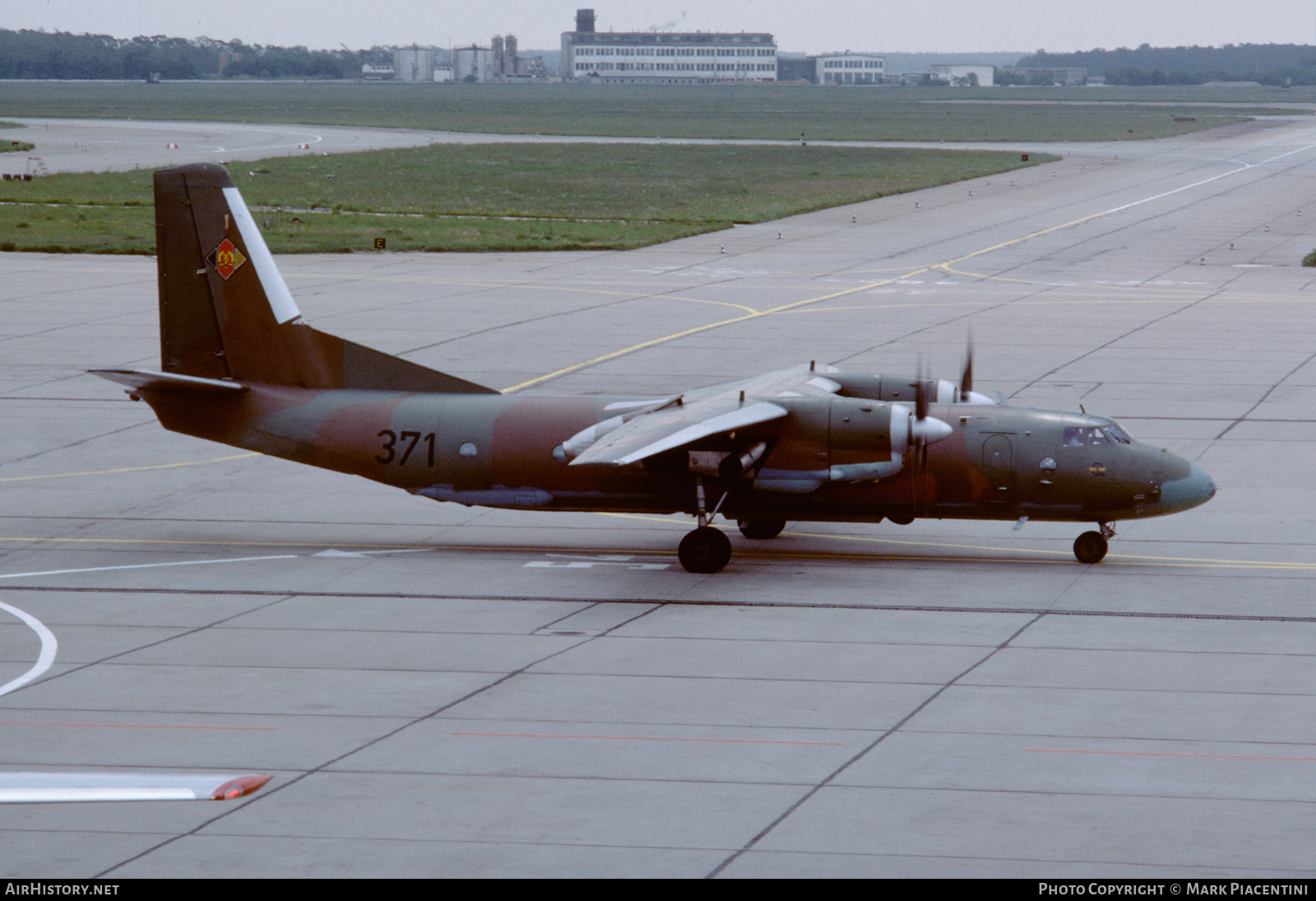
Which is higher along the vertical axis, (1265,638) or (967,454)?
(967,454)

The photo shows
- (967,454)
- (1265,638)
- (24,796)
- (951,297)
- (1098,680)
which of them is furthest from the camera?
(951,297)

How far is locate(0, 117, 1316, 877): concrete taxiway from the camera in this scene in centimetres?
1453

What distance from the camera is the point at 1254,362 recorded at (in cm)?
4362

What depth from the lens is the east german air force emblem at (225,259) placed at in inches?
1121

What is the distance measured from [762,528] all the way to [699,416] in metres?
3.85

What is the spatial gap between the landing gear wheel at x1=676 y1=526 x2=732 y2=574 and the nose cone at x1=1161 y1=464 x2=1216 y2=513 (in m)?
7.45

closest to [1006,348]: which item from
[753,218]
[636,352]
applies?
[636,352]

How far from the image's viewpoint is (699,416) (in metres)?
25.0

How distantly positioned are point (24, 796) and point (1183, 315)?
4776cm

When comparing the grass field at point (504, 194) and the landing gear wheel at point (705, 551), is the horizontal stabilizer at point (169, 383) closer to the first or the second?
the landing gear wheel at point (705, 551)

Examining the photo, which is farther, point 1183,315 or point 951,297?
point 951,297

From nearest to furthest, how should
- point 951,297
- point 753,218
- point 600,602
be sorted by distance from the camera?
point 600,602 → point 951,297 → point 753,218

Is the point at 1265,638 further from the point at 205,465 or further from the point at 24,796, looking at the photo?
the point at 205,465

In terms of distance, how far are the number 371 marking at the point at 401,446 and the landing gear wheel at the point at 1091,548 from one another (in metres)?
11.4
